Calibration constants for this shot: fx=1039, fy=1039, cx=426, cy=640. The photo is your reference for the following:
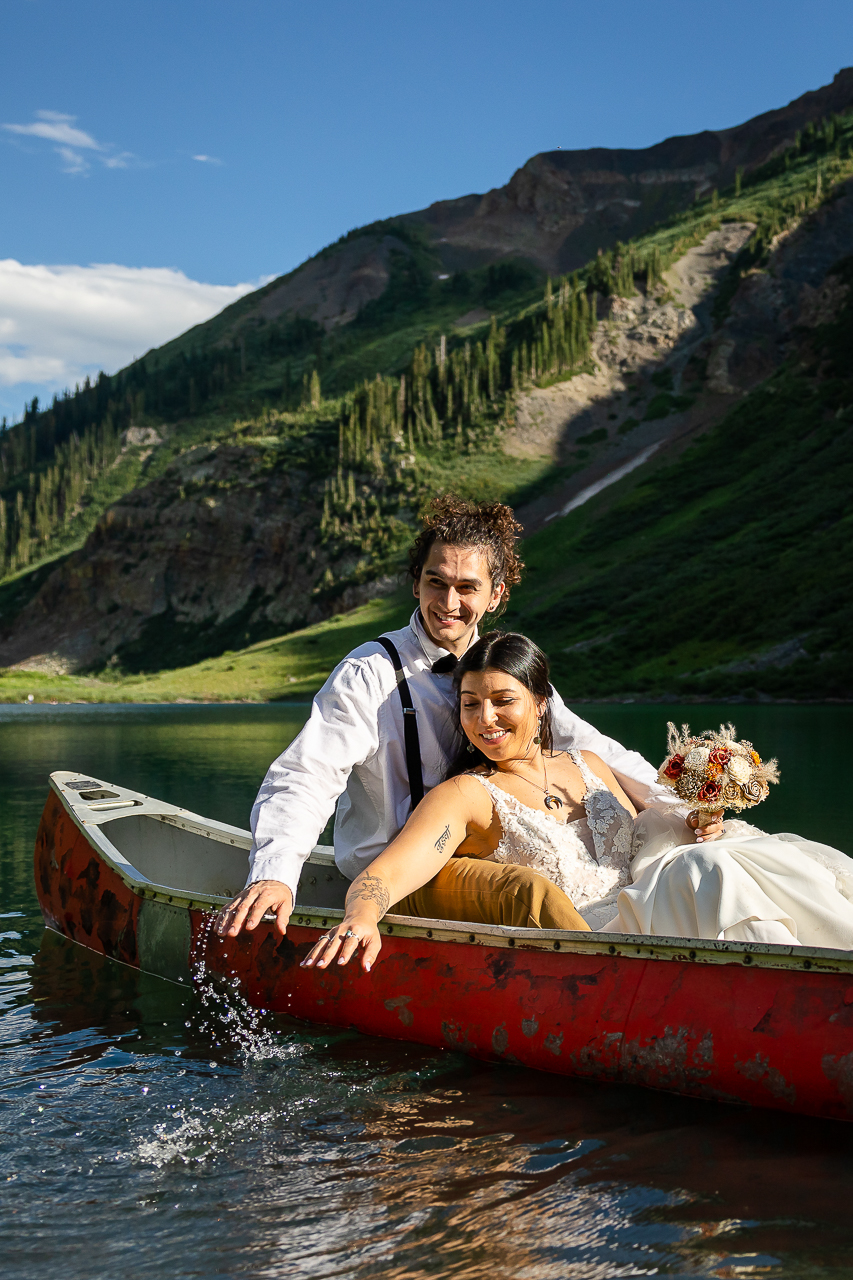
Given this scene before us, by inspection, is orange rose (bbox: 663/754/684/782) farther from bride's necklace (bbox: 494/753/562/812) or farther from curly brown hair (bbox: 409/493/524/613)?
curly brown hair (bbox: 409/493/524/613)

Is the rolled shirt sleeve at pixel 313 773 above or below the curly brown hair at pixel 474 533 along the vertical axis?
below

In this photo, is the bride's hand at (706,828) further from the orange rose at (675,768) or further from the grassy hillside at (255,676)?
the grassy hillside at (255,676)

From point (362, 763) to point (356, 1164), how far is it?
7.34ft

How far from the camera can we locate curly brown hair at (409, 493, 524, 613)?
6.44m

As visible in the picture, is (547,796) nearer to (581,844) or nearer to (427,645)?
Answer: (581,844)

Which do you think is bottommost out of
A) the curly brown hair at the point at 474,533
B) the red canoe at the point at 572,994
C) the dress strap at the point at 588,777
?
the red canoe at the point at 572,994

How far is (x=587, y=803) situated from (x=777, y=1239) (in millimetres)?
2676

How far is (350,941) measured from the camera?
5.18 meters

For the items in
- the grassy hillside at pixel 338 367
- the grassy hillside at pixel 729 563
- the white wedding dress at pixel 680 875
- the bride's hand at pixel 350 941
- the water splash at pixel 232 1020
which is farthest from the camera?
the grassy hillside at pixel 338 367

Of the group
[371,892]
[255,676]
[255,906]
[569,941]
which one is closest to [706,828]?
[569,941]

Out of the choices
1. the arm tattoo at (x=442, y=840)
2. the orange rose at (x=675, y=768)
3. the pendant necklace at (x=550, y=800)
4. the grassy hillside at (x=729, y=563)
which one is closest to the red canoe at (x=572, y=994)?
the arm tattoo at (x=442, y=840)

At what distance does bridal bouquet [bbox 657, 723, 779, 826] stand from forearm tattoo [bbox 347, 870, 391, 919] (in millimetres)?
2012

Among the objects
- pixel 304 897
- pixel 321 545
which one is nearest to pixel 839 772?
pixel 304 897

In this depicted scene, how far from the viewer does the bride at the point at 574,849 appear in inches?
208
